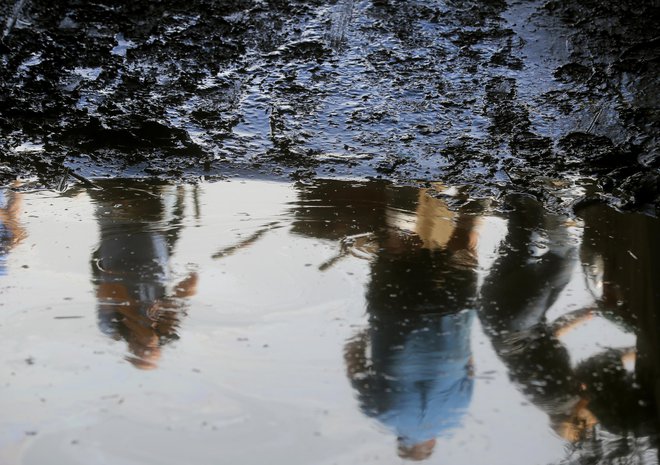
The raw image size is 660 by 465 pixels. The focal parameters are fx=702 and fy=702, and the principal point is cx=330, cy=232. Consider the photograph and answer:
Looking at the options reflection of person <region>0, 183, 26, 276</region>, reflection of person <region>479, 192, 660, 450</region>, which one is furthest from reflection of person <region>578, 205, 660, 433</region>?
reflection of person <region>0, 183, 26, 276</region>

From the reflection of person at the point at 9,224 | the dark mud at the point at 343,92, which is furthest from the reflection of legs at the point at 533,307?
the reflection of person at the point at 9,224

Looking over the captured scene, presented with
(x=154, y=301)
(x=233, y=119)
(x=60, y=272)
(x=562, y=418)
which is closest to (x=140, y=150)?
(x=233, y=119)

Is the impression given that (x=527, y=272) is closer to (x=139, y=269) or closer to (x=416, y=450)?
(x=416, y=450)

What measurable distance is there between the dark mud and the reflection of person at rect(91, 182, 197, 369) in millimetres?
245

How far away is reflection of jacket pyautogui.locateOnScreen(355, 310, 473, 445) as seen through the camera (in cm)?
145

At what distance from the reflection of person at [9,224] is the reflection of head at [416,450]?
1225 mm

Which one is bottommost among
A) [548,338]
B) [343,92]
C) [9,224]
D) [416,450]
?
[416,450]

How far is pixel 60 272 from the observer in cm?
196

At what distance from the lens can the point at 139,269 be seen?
6.53 feet

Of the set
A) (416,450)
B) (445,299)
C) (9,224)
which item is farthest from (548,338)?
(9,224)

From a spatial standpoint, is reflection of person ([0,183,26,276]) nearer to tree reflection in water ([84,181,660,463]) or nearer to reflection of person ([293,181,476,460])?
tree reflection in water ([84,181,660,463])

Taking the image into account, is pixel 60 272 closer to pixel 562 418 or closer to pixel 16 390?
pixel 16 390

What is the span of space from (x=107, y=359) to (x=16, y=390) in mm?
199

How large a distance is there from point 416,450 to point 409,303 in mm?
526
